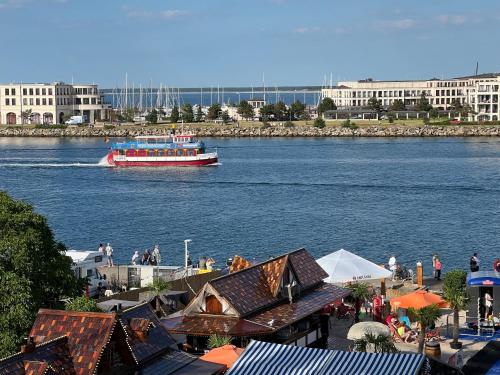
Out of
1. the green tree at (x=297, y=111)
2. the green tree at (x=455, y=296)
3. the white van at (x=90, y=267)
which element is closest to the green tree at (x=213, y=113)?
the green tree at (x=297, y=111)

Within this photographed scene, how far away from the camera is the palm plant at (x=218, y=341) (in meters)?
20.8

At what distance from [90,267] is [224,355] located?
47.3 feet

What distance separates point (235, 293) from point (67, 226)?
3737cm

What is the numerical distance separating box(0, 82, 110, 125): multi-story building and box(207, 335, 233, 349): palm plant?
152m

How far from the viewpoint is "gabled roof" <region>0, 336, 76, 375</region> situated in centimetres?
1539

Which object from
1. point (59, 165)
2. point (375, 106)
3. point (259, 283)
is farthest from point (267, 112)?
point (259, 283)

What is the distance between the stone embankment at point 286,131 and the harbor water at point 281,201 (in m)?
21.9

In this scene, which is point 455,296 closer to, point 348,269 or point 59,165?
point 348,269

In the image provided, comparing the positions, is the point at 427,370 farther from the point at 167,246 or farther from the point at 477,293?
the point at 167,246

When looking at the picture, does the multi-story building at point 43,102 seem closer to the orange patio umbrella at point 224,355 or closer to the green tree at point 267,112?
the green tree at point 267,112

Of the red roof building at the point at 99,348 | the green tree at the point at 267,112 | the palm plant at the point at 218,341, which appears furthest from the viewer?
the green tree at the point at 267,112

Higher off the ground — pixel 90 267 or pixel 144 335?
pixel 144 335

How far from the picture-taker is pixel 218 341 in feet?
68.2

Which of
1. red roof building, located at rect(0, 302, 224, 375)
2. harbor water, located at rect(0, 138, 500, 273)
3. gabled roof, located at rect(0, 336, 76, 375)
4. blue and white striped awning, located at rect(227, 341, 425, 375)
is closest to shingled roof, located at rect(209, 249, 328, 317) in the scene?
red roof building, located at rect(0, 302, 224, 375)
